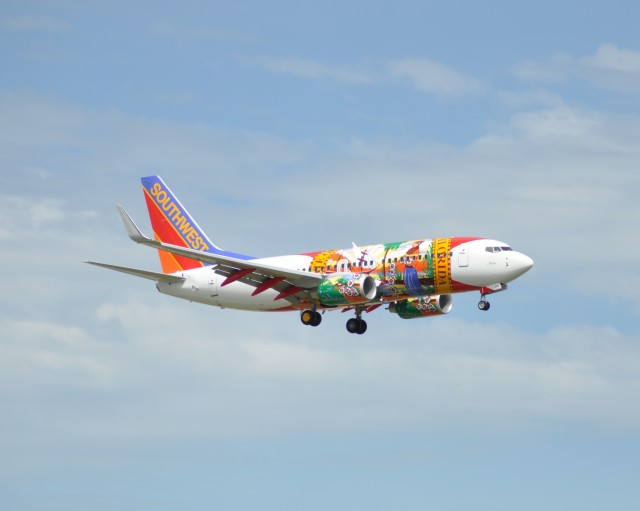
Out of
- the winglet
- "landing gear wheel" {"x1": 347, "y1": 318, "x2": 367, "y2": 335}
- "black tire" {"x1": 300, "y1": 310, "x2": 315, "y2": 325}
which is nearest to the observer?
the winglet

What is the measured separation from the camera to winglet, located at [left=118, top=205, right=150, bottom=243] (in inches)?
3056

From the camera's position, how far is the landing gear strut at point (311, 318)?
278 feet

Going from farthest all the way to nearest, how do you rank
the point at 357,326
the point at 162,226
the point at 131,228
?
1. the point at 162,226
2. the point at 357,326
3. the point at 131,228

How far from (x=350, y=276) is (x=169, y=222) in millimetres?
20721

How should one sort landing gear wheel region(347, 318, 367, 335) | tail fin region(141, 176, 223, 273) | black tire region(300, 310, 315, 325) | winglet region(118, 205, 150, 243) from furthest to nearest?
tail fin region(141, 176, 223, 273), landing gear wheel region(347, 318, 367, 335), black tire region(300, 310, 315, 325), winglet region(118, 205, 150, 243)

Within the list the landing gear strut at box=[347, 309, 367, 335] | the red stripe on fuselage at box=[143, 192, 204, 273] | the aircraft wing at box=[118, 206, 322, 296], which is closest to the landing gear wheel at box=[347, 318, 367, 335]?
the landing gear strut at box=[347, 309, 367, 335]

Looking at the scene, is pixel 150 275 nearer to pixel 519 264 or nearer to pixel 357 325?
pixel 357 325

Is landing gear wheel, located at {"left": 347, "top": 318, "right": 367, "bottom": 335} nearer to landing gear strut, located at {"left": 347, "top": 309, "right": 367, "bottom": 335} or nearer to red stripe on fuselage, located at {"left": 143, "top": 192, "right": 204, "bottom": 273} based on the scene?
landing gear strut, located at {"left": 347, "top": 309, "right": 367, "bottom": 335}

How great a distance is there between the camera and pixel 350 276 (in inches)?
3214

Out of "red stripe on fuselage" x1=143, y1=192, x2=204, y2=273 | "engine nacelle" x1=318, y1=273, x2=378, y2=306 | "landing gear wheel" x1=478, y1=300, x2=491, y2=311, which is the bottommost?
"landing gear wheel" x1=478, y1=300, x2=491, y2=311

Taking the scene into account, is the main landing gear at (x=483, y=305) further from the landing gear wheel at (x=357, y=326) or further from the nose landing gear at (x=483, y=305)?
the landing gear wheel at (x=357, y=326)

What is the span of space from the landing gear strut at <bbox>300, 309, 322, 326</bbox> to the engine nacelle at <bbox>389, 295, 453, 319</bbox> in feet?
19.2

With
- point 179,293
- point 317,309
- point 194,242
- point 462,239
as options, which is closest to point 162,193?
point 194,242

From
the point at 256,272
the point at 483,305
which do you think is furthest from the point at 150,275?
the point at 483,305
